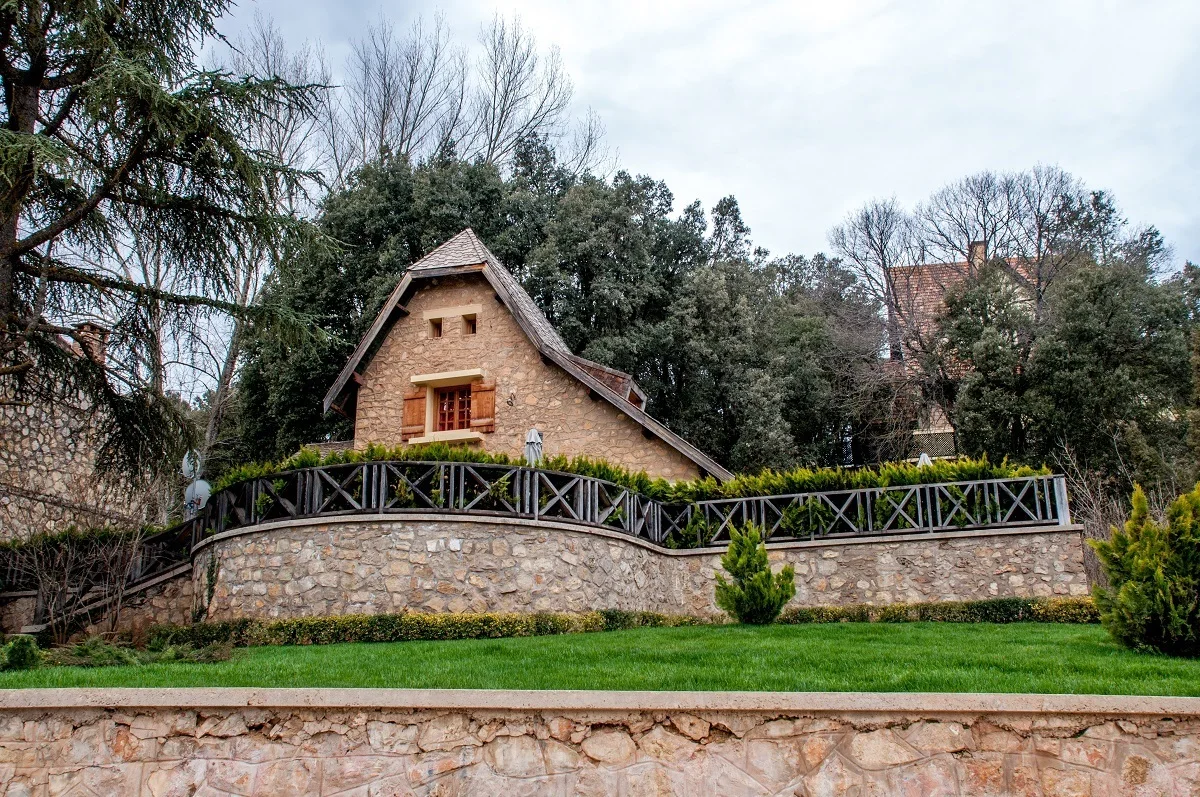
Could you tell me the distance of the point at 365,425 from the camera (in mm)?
22312

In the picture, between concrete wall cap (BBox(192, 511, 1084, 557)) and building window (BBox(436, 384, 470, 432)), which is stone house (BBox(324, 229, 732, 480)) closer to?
building window (BBox(436, 384, 470, 432))

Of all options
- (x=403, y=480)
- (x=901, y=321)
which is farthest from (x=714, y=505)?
(x=901, y=321)

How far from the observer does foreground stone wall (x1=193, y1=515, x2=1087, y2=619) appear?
15.0 meters

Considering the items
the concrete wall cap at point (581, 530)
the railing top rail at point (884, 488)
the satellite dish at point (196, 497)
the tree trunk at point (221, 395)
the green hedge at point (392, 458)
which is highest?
the tree trunk at point (221, 395)

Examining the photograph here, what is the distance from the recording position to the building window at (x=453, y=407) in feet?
72.6

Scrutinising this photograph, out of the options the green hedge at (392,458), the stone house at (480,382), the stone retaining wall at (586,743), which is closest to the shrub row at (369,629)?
the green hedge at (392,458)

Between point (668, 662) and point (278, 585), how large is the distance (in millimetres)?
7454

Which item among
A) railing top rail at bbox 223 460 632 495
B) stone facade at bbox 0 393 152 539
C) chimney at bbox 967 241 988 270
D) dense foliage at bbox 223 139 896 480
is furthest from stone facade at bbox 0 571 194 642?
chimney at bbox 967 241 988 270

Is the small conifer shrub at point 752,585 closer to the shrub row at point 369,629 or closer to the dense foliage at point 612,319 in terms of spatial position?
the shrub row at point 369,629

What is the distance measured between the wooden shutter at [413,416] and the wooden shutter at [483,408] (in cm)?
104

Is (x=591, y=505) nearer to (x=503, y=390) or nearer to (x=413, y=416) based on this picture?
(x=503, y=390)

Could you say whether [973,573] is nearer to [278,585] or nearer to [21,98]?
[278,585]

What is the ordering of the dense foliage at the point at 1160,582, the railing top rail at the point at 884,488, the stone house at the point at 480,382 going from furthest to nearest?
the stone house at the point at 480,382 < the railing top rail at the point at 884,488 < the dense foliage at the point at 1160,582

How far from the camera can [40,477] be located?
21703 mm
